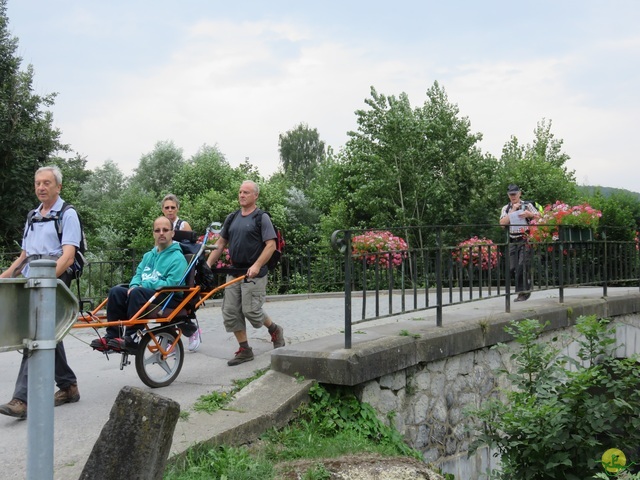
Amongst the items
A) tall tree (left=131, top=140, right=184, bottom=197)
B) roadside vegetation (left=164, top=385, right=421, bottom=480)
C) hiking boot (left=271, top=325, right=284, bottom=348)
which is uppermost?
tall tree (left=131, top=140, right=184, bottom=197)

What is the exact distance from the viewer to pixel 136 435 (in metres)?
3.38

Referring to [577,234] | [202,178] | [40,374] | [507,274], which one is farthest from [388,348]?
[202,178]

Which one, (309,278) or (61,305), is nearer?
(61,305)

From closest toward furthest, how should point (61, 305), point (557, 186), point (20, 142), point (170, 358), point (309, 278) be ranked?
point (61, 305)
point (170, 358)
point (309, 278)
point (20, 142)
point (557, 186)

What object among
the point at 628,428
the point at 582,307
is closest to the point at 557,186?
the point at 582,307

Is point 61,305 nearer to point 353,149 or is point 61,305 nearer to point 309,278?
point 309,278

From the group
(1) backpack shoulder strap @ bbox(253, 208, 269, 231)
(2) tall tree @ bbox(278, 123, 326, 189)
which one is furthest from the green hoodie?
(2) tall tree @ bbox(278, 123, 326, 189)

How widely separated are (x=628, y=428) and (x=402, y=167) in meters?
19.0

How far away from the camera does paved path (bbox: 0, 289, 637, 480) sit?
434 centimetres

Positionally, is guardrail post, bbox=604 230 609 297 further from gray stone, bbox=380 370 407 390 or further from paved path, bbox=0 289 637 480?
gray stone, bbox=380 370 407 390

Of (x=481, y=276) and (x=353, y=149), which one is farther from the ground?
(x=353, y=149)

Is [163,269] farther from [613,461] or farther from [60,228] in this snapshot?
[613,461]

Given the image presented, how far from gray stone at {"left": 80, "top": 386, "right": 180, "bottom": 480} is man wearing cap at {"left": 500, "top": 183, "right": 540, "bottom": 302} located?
17.2 feet

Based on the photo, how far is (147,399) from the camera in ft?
11.0
